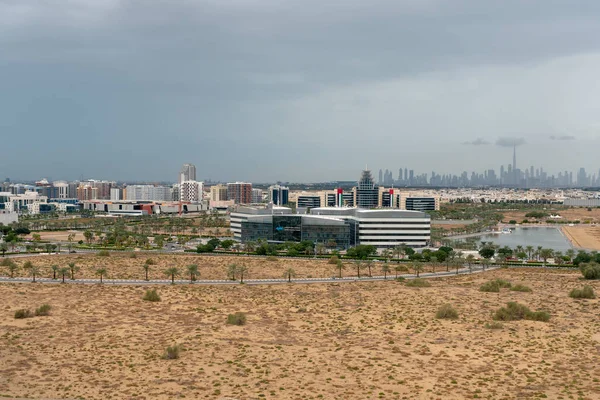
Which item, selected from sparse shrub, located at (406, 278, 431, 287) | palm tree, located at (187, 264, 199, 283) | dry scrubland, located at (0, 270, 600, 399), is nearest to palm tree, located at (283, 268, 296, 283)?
dry scrubland, located at (0, 270, 600, 399)

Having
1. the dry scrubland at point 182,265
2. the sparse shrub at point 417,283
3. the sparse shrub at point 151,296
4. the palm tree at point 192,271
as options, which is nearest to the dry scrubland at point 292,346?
the sparse shrub at point 151,296

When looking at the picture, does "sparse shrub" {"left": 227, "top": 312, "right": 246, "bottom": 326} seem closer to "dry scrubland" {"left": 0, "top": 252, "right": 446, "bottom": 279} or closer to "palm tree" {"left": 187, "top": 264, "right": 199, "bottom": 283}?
"palm tree" {"left": 187, "top": 264, "right": 199, "bottom": 283}

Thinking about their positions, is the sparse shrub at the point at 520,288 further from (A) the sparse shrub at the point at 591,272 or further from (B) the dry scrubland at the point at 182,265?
(B) the dry scrubland at the point at 182,265

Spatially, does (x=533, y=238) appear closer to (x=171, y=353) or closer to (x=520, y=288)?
(x=520, y=288)

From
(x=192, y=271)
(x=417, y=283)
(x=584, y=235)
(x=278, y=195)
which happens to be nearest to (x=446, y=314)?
(x=417, y=283)

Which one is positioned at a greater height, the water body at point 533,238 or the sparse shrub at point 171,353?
the sparse shrub at point 171,353

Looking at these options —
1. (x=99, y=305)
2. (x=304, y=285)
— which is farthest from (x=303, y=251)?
(x=99, y=305)

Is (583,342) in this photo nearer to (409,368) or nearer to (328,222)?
(409,368)
